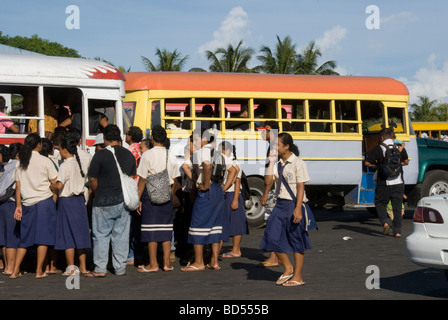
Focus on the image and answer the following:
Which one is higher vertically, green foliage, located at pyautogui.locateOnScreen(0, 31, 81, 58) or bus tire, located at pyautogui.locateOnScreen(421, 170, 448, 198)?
green foliage, located at pyautogui.locateOnScreen(0, 31, 81, 58)

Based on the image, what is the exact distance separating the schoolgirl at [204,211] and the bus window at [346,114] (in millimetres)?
6163

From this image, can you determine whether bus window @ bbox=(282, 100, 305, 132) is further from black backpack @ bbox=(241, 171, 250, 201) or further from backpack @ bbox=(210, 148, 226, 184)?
backpack @ bbox=(210, 148, 226, 184)

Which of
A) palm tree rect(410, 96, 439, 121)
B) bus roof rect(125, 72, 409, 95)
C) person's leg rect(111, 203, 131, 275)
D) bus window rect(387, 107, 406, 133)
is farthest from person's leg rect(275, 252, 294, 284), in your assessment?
palm tree rect(410, 96, 439, 121)

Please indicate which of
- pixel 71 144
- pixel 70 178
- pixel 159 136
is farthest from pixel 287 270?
pixel 71 144

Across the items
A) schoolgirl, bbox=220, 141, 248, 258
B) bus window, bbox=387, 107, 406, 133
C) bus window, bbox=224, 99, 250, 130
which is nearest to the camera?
schoolgirl, bbox=220, 141, 248, 258

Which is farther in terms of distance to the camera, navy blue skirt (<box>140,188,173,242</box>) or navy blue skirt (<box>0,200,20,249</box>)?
navy blue skirt (<box>140,188,173,242</box>)

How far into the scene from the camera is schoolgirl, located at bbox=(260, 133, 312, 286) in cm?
801

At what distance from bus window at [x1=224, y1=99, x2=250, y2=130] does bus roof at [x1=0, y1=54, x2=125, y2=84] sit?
279cm

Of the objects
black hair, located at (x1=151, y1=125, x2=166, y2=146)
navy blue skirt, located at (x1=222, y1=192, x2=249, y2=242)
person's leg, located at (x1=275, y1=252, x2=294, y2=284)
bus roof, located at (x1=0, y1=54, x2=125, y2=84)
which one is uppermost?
bus roof, located at (x1=0, y1=54, x2=125, y2=84)

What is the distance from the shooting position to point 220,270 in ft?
31.5

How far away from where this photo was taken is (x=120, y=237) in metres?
9.17

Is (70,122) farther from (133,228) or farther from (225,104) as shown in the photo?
(225,104)

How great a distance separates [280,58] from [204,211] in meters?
40.3
